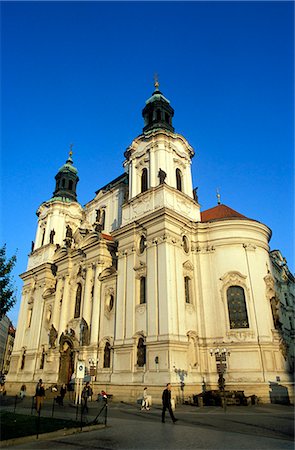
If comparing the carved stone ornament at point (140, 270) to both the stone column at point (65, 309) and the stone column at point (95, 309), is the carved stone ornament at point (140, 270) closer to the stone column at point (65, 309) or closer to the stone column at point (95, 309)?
the stone column at point (95, 309)

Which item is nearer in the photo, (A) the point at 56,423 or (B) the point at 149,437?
(B) the point at 149,437

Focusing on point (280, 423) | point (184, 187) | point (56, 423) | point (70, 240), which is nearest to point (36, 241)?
point (70, 240)

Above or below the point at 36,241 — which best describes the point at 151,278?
below

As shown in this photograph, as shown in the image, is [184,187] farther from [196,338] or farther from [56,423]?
[56,423]

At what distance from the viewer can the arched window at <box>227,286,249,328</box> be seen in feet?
84.9

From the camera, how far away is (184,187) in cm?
3262

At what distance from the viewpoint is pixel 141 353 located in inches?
969

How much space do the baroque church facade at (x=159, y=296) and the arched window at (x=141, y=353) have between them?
0.11 meters

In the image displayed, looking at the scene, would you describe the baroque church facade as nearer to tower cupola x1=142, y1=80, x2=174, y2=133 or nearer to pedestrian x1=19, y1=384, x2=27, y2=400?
tower cupola x1=142, y1=80, x2=174, y2=133

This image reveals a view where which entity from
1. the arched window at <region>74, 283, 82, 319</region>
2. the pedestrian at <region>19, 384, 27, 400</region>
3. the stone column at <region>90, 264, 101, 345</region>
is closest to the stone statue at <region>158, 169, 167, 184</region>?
the stone column at <region>90, 264, 101, 345</region>

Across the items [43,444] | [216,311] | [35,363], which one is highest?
[216,311]

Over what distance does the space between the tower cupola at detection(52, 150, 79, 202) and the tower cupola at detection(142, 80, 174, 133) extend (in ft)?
50.4

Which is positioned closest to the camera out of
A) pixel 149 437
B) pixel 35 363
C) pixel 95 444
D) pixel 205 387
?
pixel 95 444

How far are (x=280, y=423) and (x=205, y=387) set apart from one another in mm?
11393
